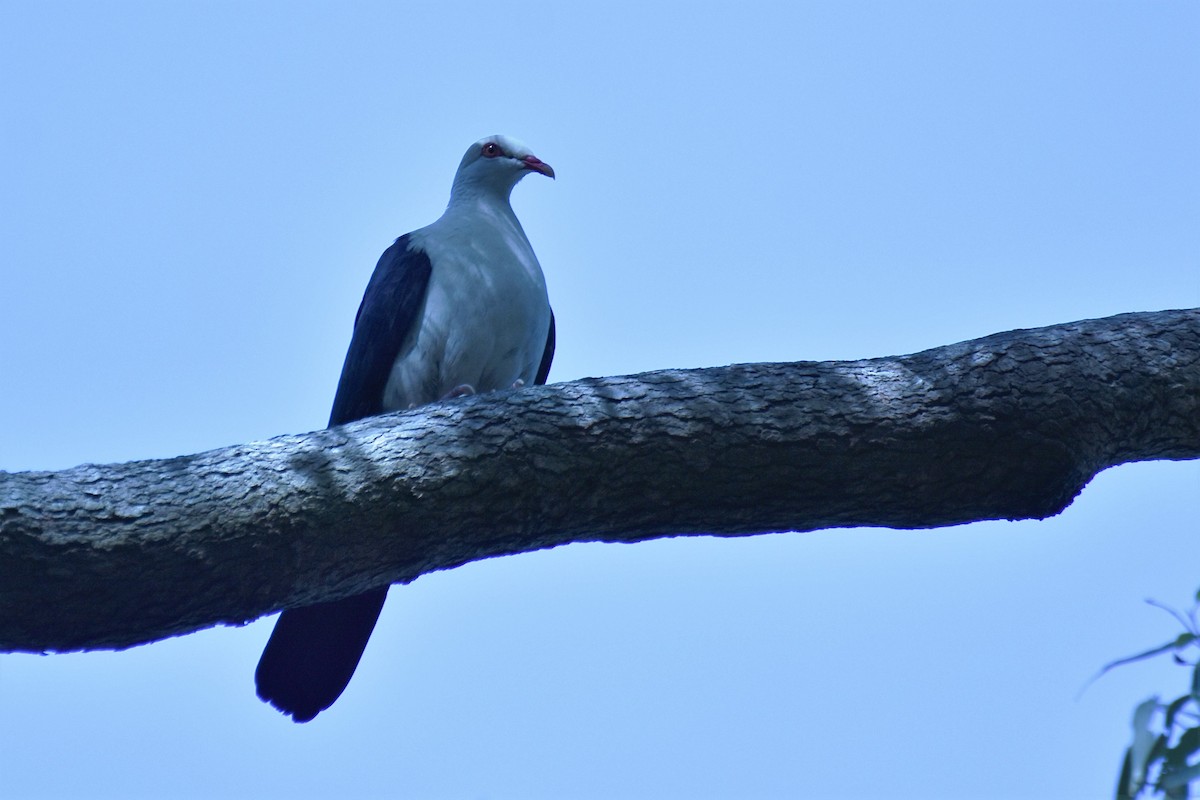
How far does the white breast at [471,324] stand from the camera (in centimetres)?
477

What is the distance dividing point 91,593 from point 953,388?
2.14m

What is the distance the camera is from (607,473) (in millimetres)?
3229

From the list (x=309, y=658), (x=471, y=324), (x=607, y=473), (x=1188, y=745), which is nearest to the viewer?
(x=1188, y=745)

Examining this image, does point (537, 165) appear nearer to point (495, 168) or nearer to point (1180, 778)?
point (495, 168)

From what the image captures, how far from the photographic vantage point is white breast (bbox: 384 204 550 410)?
4.77m

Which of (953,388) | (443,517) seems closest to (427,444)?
(443,517)

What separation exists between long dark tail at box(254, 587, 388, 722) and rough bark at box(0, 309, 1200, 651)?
2.24ft

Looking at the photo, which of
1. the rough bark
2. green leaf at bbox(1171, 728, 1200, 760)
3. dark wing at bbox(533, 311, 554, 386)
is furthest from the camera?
dark wing at bbox(533, 311, 554, 386)

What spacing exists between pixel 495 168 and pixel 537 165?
190mm

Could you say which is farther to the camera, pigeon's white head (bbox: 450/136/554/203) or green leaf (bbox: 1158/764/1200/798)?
pigeon's white head (bbox: 450/136/554/203)

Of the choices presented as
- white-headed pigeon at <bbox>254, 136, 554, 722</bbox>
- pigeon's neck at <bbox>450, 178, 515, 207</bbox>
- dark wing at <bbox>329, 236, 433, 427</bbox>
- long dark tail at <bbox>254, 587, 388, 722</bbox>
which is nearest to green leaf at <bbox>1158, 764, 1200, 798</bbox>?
long dark tail at <bbox>254, 587, 388, 722</bbox>

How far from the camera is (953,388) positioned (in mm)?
3322

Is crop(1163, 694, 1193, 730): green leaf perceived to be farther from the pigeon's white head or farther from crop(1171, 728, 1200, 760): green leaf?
the pigeon's white head

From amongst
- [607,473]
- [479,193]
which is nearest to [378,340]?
[479,193]
